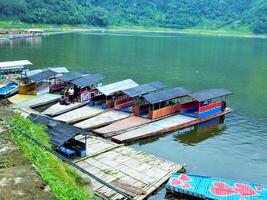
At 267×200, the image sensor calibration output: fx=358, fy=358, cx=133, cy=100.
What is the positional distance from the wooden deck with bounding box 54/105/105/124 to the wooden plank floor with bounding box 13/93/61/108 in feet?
17.7

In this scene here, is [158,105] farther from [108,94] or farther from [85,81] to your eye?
[85,81]

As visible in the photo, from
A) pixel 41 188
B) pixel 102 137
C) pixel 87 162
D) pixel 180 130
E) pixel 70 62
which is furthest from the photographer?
pixel 70 62

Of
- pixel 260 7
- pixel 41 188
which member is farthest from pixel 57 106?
pixel 260 7

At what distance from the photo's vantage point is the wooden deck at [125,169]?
20.9 m

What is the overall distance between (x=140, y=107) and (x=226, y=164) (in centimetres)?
1153

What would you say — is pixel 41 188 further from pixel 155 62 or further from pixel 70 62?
pixel 155 62

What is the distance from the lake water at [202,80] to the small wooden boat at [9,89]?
17.6 metres

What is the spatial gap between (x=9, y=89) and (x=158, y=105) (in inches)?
781

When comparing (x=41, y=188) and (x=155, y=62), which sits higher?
(x=41, y=188)

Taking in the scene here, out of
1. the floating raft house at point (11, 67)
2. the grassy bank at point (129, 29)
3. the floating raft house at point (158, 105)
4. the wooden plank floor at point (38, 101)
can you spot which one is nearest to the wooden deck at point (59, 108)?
the wooden plank floor at point (38, 101)

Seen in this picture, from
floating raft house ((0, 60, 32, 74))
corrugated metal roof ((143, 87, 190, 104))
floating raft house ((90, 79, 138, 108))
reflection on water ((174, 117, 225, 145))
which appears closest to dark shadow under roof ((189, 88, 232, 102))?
corrugated metal roof ((143, 87, 190, 104))

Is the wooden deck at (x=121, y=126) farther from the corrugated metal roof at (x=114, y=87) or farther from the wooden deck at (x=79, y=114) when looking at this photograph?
the corrugated metal roof at (x=114, y=87)

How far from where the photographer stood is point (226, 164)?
28688 millimetres

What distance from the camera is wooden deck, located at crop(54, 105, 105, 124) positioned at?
35.2 meters
